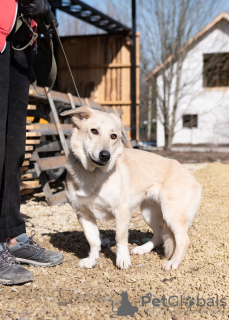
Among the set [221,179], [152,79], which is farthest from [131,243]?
[152,79]

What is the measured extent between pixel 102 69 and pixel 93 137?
7.65 meters

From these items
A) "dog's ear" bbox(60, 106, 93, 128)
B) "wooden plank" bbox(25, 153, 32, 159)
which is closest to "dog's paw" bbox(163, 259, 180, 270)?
"dog's ear" bbox(60, 106, 93, 128)

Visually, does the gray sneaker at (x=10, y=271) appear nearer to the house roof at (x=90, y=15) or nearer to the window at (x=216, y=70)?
the house roof at (x=90, y=15)

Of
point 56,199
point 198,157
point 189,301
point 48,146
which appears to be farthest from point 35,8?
point 198,157

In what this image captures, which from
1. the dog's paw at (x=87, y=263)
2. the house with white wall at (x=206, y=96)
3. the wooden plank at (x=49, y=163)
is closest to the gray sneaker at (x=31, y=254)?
the dog's paw at (x=87, y=263)

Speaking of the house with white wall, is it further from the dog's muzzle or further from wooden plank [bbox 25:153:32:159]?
the dog's muzzle

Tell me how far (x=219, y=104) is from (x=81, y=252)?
1853 cm

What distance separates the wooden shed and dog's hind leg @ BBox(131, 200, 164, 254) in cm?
648

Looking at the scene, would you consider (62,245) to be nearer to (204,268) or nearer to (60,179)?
(204,268)

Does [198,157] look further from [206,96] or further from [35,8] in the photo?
[35,8]

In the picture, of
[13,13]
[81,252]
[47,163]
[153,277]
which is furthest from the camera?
[47,163]

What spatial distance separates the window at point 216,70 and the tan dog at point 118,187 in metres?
16.2

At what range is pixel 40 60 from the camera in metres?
8.57

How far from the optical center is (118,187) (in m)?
2.88
